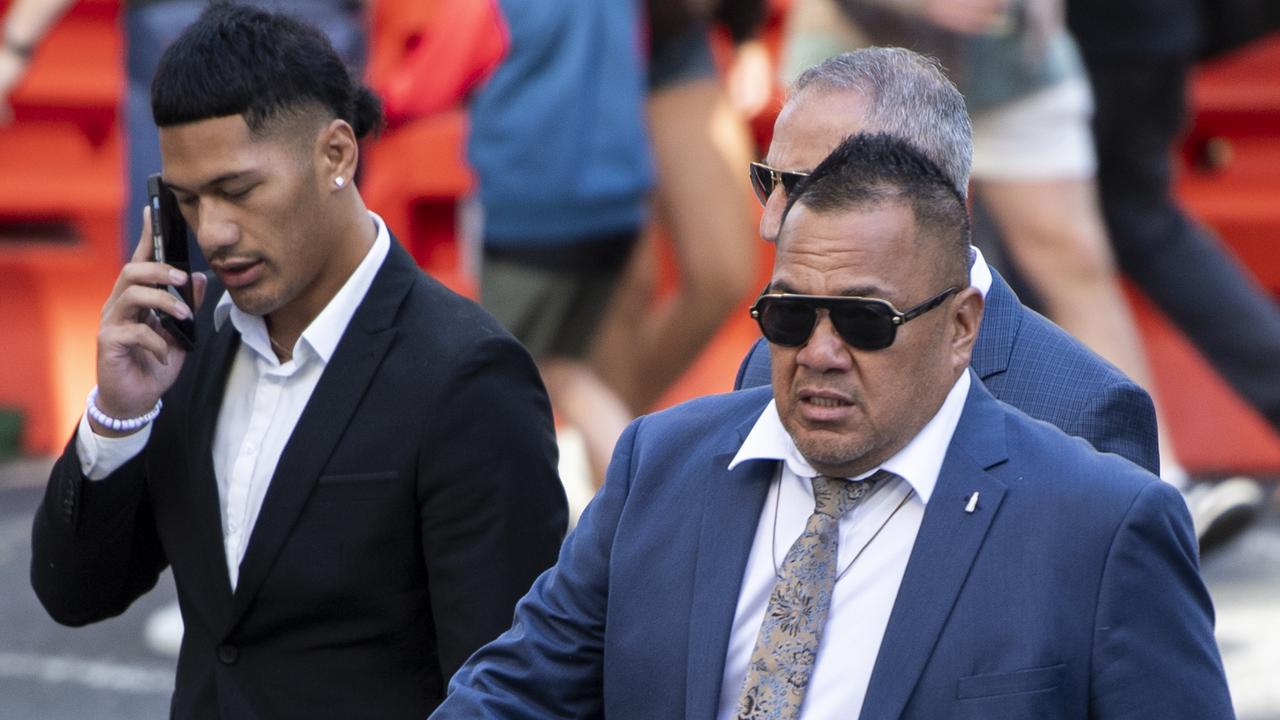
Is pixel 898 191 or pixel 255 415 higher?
pixel 898 191

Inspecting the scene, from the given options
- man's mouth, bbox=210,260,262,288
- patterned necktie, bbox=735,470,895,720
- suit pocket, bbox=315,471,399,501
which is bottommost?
suit pocket, bbox=315,471,399,501

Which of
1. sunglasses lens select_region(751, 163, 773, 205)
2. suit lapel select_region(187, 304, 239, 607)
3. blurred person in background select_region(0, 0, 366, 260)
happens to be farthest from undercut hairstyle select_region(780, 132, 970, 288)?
blurred person in background select_region(0, 0, 366, 260)

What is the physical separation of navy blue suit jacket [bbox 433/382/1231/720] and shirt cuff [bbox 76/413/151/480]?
84 centimetres

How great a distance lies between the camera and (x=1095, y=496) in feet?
8.18

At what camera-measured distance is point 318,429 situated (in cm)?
328

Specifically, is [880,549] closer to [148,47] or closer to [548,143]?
[548,143]

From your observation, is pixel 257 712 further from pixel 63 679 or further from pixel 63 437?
pixel 63 437

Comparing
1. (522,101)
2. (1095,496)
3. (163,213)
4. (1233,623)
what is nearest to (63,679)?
(522,101)

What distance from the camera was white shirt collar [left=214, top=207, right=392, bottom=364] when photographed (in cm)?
335

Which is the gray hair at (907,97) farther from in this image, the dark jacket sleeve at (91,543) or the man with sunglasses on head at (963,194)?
the dark jacket sleeve at (91,543)

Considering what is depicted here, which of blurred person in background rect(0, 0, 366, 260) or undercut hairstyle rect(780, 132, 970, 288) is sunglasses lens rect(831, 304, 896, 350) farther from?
blurred person in background rect(0, 0, 366, 260)

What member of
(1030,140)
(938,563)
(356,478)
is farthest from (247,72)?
(1030,140)

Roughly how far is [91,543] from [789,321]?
4.67ft

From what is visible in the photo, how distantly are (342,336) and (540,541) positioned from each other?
0.46m
